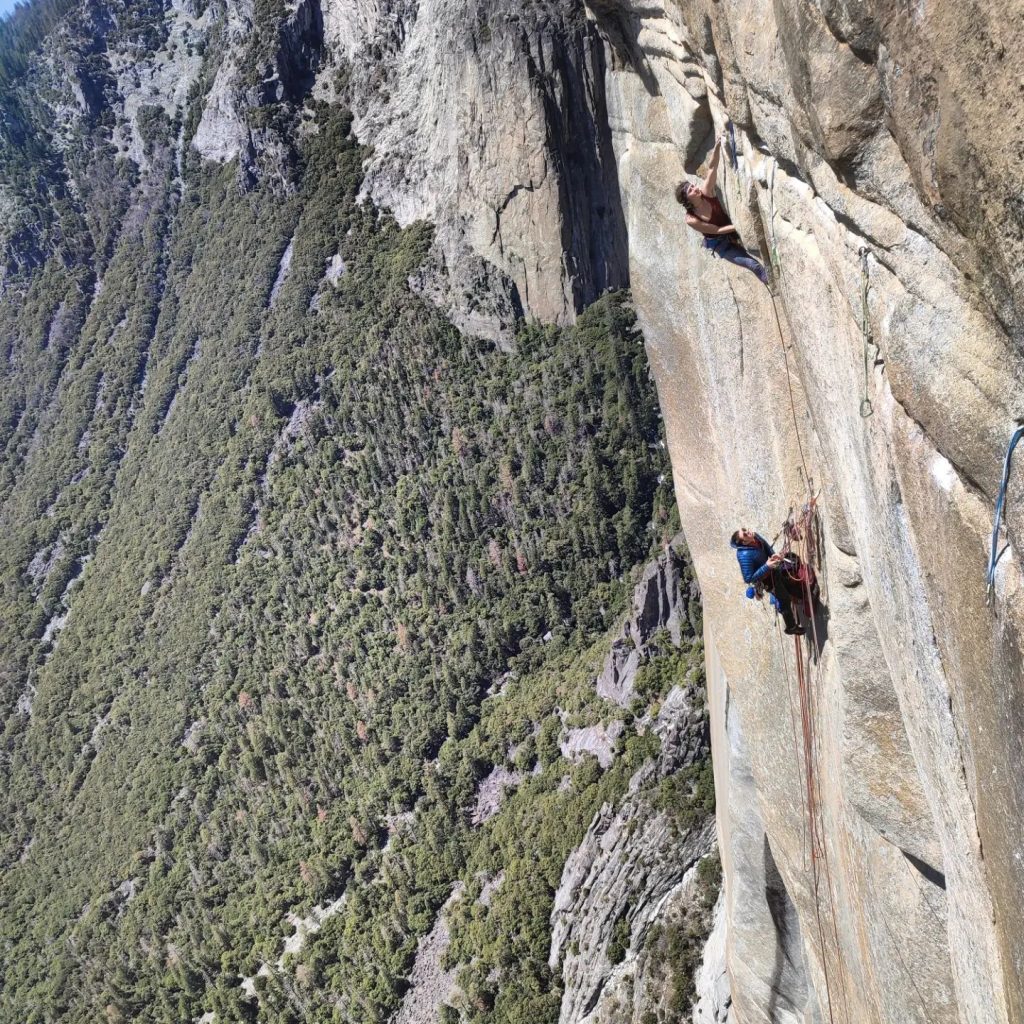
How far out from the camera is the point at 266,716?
2060 inches

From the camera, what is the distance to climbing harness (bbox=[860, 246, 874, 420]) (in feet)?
20.8

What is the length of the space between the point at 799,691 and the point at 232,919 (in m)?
44.9

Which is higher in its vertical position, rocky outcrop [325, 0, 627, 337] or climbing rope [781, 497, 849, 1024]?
rocky outcrop [325, 0, 627, 337]

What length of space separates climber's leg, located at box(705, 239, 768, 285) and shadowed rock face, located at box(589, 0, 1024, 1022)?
23 cm

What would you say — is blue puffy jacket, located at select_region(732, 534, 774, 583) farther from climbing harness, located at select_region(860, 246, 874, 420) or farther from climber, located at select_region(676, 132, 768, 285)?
climbing harness, located at select_region(860, 246, 874, 420)

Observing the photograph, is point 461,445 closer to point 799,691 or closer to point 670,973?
point 670,973

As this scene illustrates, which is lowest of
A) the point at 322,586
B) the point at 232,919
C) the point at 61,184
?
the point at 232,919

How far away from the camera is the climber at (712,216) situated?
35.4ft

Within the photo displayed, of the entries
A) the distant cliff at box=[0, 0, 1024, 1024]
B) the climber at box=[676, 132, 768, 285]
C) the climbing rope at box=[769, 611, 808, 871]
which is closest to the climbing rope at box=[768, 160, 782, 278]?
the distant cliff at box=[0, 0, 1024, 1024]

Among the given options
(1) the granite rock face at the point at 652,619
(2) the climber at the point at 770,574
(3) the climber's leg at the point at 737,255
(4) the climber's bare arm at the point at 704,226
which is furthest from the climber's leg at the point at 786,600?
(1) the granite rock face at the point at 652,619

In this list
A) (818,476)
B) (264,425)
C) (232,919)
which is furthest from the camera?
(264,425)

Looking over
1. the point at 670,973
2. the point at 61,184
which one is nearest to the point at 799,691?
the point at 670,973

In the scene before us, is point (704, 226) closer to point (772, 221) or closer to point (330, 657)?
point (772, 221)

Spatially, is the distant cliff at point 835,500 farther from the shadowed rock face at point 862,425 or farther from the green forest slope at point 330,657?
the green forest slope at point 330,657
